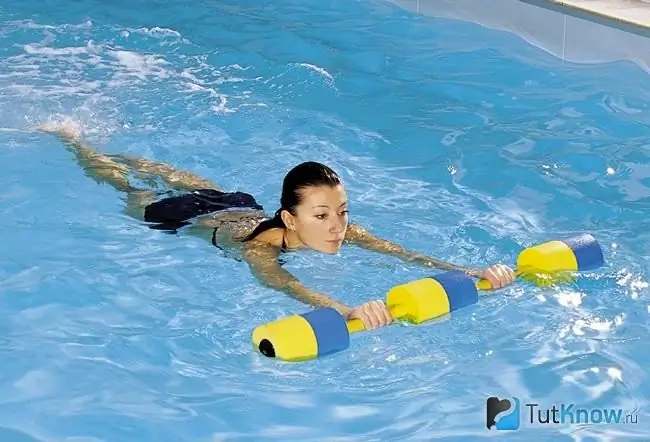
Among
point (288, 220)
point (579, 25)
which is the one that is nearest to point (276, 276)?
point (288, 220)

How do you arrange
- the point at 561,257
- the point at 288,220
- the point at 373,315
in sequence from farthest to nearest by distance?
the point at 288,220 < the point at 561,257 < the point at 373,315

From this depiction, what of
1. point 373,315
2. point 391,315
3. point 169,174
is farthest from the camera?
point 169,174

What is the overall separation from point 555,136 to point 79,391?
3665mm

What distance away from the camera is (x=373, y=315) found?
14.1 feet

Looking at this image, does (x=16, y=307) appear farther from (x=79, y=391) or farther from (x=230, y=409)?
(x=230, y=409)

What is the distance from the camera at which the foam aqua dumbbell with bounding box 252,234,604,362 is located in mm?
4121

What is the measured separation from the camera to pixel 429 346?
4535 mm

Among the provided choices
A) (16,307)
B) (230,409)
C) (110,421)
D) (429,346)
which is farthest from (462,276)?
(16,307)

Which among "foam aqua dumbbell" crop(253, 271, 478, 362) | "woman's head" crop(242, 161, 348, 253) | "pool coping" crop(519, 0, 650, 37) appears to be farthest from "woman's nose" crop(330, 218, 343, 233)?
"pool coping" crop(519, 0, 650, 37)

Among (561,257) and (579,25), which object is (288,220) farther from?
(579,25)

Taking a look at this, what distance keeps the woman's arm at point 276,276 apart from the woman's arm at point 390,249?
41 cm

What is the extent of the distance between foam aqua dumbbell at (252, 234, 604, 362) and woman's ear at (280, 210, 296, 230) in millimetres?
676

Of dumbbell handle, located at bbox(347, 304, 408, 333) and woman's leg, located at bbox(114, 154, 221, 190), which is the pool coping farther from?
dumbbell handle, located at bbox(347, 304, 408, 333)

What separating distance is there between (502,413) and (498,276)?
0.67m
